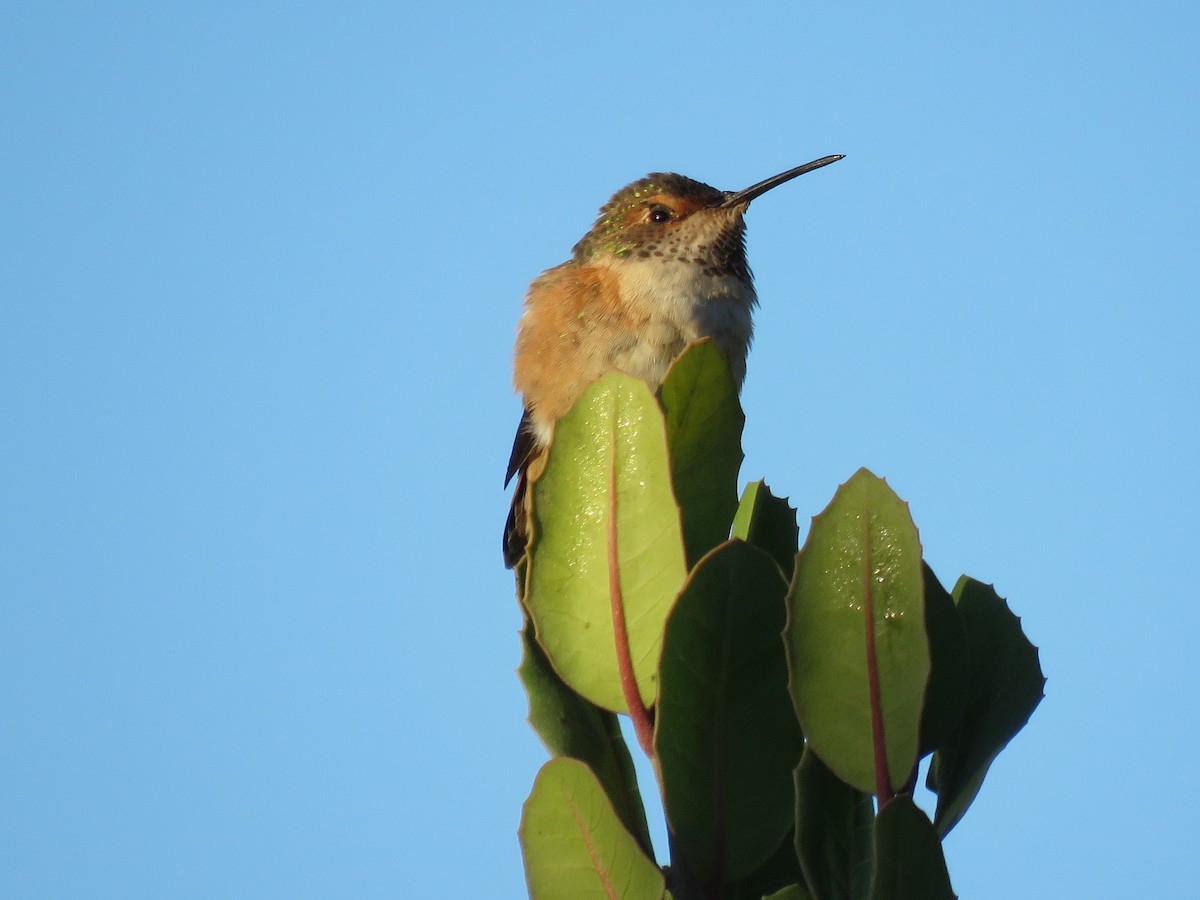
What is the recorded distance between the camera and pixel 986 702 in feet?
6.44

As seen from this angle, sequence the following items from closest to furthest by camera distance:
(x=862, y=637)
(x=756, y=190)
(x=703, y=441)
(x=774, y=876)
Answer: (x=862, y=637) < (x=774, y=876) < (x=703, y=441) < (x=756, y=190)

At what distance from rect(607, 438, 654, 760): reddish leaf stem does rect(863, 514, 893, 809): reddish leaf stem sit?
0.34m

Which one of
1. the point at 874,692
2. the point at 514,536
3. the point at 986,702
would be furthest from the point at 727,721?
the point at 514,536

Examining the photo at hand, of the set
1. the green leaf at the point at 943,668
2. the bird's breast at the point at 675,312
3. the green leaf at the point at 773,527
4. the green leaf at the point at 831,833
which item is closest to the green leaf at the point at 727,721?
the green leaf at the point at 831,833

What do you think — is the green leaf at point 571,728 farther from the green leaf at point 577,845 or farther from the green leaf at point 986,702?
the green leaf at point 986,702

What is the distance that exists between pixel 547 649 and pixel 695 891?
0.41m

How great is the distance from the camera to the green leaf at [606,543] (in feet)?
6.24

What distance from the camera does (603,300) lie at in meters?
4.93

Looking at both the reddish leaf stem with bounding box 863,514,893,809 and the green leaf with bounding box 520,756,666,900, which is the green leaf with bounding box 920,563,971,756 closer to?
the reddish leaf stem with bounding box 863,514,893,809

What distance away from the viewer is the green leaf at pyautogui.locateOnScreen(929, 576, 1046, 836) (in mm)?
1902

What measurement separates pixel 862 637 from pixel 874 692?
8cm

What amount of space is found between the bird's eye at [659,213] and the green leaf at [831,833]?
12.7 ft

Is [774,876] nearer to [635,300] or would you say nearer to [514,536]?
[514,536]

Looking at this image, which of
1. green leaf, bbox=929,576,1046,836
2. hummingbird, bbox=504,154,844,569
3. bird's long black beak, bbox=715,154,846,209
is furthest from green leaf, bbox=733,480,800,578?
bird's long black beak, bbox=715,154,846,209
